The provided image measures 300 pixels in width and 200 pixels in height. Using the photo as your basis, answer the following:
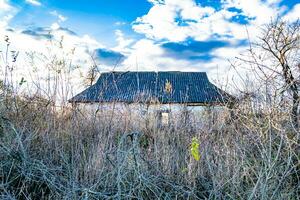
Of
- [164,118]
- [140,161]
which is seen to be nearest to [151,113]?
[164,118]

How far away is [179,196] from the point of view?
334 cm

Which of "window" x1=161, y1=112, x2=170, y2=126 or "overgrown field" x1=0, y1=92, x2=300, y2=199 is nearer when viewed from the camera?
"overgrown field" x1=0, y1=92, x2=300, y2=199

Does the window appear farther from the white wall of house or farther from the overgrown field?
the overgrown field

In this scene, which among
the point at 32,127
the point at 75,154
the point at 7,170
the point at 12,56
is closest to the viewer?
the point at 7,170

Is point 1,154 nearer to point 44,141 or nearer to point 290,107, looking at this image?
point 44,141

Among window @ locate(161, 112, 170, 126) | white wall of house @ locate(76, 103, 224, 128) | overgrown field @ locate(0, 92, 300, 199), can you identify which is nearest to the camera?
overgrown field @ locate(0, 92, 300, 199)

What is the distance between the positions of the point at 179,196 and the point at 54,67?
2.72 m

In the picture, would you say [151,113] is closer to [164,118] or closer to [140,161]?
[164,118]

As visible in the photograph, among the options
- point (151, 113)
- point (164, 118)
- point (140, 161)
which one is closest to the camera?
point (140, 161)

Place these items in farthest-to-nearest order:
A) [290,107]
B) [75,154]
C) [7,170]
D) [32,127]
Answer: [32,127] → [75,154] → [7,170] → [290,107]

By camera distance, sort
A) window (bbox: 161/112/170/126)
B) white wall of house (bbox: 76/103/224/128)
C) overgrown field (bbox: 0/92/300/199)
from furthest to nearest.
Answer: window (bbox: 161/112/170/126)
white wall of house (bbox: 76/103/224/128)
overgrown field (bbox: 0/92/300/199)

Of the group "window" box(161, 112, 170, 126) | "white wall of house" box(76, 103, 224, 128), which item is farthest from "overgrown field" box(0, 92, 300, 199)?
"window" box(161, 112, 170, 126)

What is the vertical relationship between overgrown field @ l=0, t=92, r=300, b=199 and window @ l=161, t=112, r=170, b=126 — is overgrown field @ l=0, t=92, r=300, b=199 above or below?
below

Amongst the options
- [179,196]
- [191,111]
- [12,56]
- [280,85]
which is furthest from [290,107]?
[12,56]
